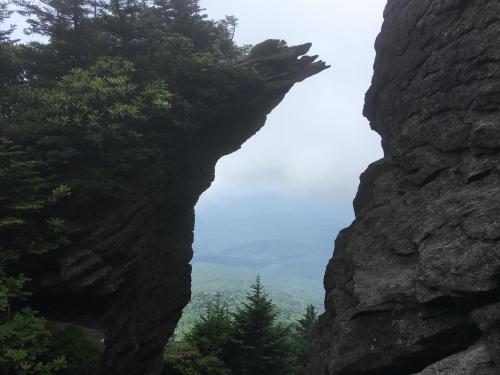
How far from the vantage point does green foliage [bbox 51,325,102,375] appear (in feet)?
42.2

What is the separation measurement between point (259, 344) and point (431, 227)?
1833cm

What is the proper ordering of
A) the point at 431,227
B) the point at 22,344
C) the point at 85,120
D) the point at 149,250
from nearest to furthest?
the point at 22,344 → the point at 431,227 → the point at 85,120 → the point at 149,250

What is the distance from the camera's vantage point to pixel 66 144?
16938 mm

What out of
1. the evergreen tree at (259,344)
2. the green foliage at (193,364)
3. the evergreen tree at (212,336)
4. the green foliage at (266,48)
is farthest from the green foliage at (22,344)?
the green foliage at (266,48)

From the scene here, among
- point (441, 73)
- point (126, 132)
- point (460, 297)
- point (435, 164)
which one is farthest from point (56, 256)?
point (441, 73)

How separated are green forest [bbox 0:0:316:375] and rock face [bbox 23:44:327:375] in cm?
74

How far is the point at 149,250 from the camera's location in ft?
65.0

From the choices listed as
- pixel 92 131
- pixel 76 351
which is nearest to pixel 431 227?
pixel 76 351

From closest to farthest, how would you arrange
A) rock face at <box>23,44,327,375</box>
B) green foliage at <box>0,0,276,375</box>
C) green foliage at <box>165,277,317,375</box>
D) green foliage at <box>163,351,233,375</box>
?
green foliage at <box>0,0,276,375</box>, rock face at <box>23,44,327,375</box>, green foliage at <box>163,351,233,375</box>, green foliage at <box>165,277,317,375</box>

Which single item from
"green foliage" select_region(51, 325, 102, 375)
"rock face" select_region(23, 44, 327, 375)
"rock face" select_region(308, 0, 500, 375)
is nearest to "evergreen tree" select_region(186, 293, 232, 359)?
"rock face" select_region(23, 44, 327, 375)

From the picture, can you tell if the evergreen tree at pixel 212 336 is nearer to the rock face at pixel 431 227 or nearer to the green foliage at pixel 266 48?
the rock face at pixel 431 227

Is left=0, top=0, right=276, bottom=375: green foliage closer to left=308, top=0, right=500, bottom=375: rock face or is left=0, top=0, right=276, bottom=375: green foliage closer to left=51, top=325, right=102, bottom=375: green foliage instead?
left=51, top=325, right=102, bottom=375: green foliage

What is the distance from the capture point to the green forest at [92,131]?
1355 centimetres

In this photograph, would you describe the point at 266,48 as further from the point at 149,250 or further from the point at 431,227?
the point at 431,227
